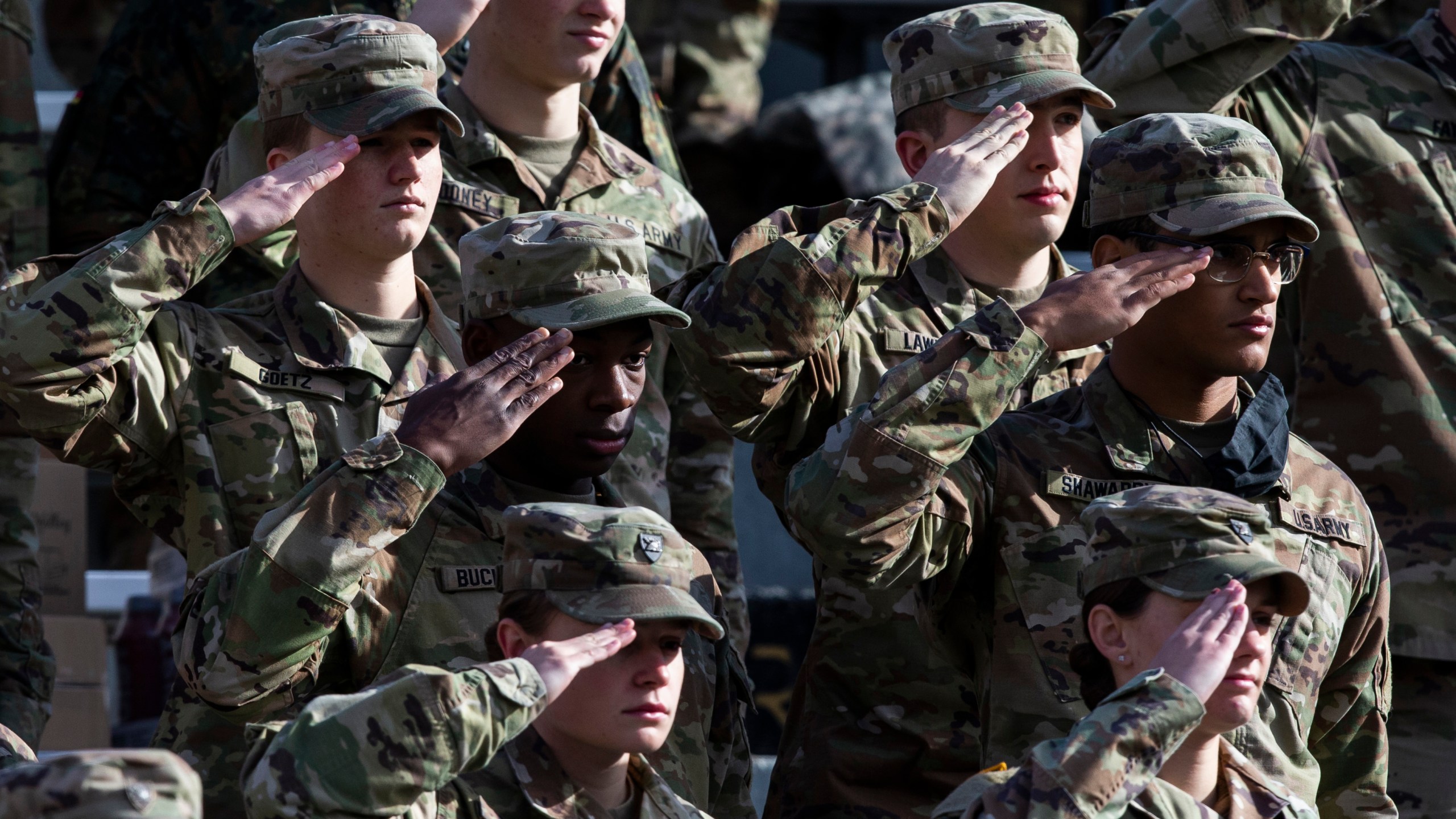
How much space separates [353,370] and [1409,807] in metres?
2.37

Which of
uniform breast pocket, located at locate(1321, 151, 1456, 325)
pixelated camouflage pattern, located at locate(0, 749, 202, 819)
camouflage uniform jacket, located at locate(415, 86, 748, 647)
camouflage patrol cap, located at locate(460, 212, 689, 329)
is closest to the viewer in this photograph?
pixelated camouflage pattern, located at locate(0, 749, 202, 819)

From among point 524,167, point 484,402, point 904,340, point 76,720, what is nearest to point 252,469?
point 484,402

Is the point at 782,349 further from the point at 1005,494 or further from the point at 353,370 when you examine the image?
the point at 353,370

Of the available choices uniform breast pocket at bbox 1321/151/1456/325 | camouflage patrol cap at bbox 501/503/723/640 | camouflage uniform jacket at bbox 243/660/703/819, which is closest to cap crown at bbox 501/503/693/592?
camouflage patrol cap at bbox 501/503/723/640

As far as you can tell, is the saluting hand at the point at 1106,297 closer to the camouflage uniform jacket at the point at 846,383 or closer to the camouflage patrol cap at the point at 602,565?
the camouflage uniform jacket at the point at 846,383

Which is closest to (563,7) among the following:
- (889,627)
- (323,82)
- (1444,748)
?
(323,82)

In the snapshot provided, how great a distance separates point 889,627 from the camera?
Answer: 15.3 ft

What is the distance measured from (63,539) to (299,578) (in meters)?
2.69

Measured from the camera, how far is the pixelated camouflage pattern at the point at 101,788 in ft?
9.81

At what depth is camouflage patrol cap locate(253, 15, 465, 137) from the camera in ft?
14.5

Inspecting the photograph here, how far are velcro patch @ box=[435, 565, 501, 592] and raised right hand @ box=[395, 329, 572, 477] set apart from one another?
17cm

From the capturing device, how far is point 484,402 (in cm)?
389

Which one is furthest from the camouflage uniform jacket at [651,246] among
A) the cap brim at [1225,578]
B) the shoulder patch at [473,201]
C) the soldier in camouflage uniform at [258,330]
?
the cap brim at [1225,578]

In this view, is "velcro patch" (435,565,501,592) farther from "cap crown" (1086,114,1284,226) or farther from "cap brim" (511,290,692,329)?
"cap crown" (1086,114,1284,226)
